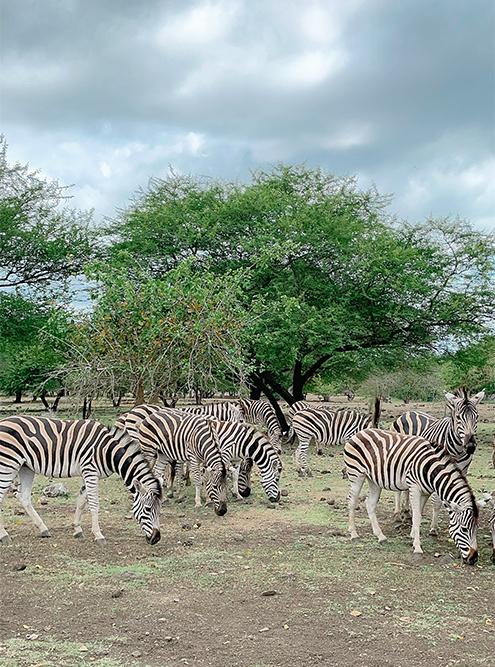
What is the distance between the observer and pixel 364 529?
30.6ft

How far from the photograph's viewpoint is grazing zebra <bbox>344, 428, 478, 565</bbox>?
761 centimetres

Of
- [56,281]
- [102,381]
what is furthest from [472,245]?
[56,281]

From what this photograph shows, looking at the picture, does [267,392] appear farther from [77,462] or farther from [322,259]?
[77,462]

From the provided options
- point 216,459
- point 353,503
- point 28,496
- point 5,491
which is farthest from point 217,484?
point 5,491

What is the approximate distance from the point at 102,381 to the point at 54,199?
1421cm

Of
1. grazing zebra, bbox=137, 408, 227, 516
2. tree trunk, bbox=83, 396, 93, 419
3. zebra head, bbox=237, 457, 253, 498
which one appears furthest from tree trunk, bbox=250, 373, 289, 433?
grazing zebra, bbox=137, 408, 227, 516

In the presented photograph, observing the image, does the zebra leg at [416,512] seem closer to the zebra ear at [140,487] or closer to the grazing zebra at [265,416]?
the zebra ear at [140,487]

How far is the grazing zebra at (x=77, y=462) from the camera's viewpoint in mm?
8391

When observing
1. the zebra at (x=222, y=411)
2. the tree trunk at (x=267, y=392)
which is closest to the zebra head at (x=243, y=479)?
the zebra at (x=222, y=411)

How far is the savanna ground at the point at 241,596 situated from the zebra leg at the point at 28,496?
0.54ft

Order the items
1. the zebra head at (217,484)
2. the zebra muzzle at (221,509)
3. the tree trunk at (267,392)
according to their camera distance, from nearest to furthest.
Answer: the zebra muzzle at (221,509) → the zebra head at (217,484) → the tree trunk at (267,392)

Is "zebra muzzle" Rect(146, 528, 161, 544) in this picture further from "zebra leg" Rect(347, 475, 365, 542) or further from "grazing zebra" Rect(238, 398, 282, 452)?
"grazing zebra" Rect(238, 398, 282, 452)

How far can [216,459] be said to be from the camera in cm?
1029

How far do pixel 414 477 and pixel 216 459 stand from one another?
→ 11.5 ft
